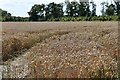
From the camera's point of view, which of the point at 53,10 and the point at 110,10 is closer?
the point at 53,10

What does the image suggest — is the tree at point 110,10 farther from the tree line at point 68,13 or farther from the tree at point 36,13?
the tree at point 36,13

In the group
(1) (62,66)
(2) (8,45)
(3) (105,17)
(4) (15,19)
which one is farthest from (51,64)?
(4) (15,19)

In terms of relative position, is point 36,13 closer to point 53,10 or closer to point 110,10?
point 53,10

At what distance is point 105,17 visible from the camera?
82938 mm

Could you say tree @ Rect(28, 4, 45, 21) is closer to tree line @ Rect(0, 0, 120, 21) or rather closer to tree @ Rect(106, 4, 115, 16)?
tree line @ Rect(0, 0, 120, 21)

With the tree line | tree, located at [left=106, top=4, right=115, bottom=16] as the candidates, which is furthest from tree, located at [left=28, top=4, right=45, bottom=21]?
tree, located at [left=106, top=4, right=115, bottom=16]

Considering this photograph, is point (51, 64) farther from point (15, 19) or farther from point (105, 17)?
point (15, 19)

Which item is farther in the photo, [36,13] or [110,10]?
[110,10]

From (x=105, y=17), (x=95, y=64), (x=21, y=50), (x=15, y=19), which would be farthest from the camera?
(x=15, y=19)

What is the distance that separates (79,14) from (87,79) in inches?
3452

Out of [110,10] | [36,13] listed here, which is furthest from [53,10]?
[110,10]

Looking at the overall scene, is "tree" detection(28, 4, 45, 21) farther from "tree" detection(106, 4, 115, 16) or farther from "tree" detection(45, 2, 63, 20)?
"tree" detection(106, 4, 115, 16)

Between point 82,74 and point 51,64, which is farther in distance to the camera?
point 51,64

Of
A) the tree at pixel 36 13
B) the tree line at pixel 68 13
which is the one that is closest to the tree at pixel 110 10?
the tree line at pixel 68 13
